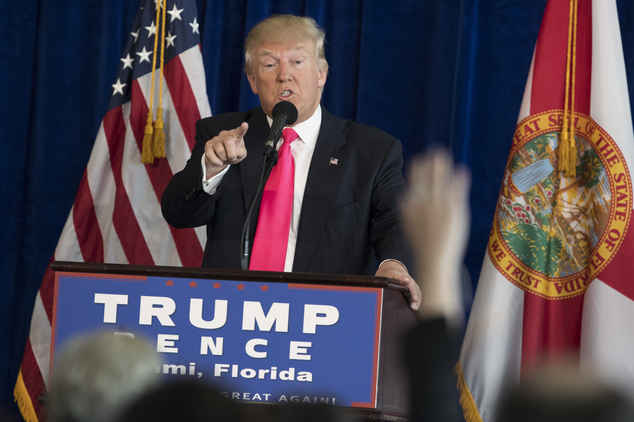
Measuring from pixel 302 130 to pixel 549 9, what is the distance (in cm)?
139

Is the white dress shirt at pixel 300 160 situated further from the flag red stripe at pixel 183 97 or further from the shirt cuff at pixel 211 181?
the flag red stripe at pixel 183 97

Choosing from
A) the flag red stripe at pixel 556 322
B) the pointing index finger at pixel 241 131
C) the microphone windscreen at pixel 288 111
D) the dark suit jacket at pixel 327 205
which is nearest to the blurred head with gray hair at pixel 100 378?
the pointing index finger at pixel 241 131

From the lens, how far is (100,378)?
0.50m

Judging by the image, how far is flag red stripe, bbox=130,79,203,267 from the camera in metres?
3.11

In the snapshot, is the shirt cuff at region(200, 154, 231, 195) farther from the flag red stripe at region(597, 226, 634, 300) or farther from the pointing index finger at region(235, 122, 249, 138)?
the flag red stripe at region(597, 226, 634, 300)

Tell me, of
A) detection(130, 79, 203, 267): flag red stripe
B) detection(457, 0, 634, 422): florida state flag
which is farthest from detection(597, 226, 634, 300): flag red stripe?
detection(130, 79, 203, 267): flag red stripe

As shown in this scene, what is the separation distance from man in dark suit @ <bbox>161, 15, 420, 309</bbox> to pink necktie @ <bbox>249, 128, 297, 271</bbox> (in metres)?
0.03

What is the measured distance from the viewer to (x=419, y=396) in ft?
2.13

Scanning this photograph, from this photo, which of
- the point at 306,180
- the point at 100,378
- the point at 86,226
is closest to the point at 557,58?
the point at 306,180

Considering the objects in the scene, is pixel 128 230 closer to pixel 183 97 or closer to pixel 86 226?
pixel 86 226

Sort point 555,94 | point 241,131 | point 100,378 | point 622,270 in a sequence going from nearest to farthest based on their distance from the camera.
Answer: point 100,378 → point 241,131 → point 622,270 → point 555,94

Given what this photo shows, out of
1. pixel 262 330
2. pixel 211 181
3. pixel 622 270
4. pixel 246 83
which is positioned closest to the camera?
pixel 262 330

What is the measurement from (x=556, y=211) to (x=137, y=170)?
1.95m

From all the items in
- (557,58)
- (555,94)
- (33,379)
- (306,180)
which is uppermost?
(557,58)
